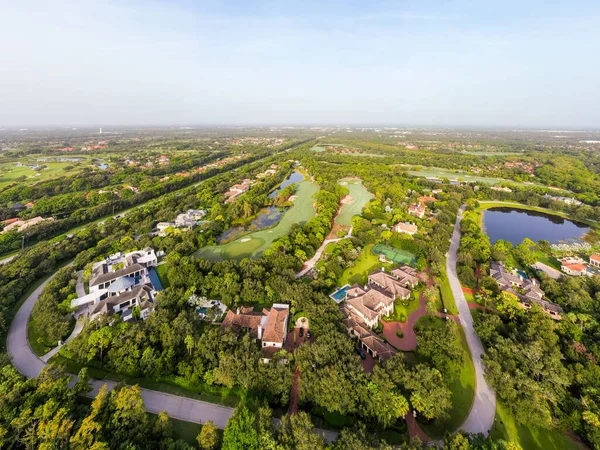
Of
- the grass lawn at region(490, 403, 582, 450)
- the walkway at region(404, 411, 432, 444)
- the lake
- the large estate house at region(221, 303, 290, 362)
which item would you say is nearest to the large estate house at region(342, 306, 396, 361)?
the walkway at region(404, 411, 432, 444)

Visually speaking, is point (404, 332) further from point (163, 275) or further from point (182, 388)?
point (163, 275)

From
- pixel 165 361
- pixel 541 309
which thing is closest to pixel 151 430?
pixel 165 361

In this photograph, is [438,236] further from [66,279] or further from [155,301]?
[66,279]

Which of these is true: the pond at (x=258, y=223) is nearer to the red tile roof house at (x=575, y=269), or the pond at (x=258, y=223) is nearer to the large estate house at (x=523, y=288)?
the large estate house at (x=523, y=288)

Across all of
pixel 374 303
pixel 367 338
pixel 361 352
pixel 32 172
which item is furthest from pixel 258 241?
pixel 32 172

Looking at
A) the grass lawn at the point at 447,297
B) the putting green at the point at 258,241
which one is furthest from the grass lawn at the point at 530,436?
the putting green at the point at 258,241

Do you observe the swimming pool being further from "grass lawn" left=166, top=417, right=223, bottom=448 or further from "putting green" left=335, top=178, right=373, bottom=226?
"putting green" left=335, top=178, right=373, bottom=226
